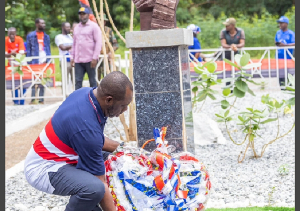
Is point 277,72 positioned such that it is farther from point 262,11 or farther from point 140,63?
point 262,11

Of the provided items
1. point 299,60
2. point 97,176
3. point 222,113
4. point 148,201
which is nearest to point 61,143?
point 97,176

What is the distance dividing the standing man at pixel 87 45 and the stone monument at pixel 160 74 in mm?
4309

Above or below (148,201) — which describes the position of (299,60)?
above

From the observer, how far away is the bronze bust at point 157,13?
4098 millimetres

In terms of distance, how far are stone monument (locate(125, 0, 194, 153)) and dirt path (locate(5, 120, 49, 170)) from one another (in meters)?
3.19

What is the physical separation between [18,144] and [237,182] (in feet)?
13.1

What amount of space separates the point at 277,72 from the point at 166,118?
702cm

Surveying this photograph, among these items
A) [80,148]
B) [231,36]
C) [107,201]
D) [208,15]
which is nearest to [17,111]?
[231,36]

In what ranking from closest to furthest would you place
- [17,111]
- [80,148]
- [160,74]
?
[80,148], [160,74], [17,111]

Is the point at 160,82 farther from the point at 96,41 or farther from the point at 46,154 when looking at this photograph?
the point at 96,41

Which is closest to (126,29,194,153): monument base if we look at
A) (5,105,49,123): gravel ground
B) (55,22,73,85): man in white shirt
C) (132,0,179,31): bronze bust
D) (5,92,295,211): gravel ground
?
(132,0,179,31): bronze bust

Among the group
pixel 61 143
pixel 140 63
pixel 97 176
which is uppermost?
pixel 140 63

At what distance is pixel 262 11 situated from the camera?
2703 centimetres

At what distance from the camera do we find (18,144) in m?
7.58
